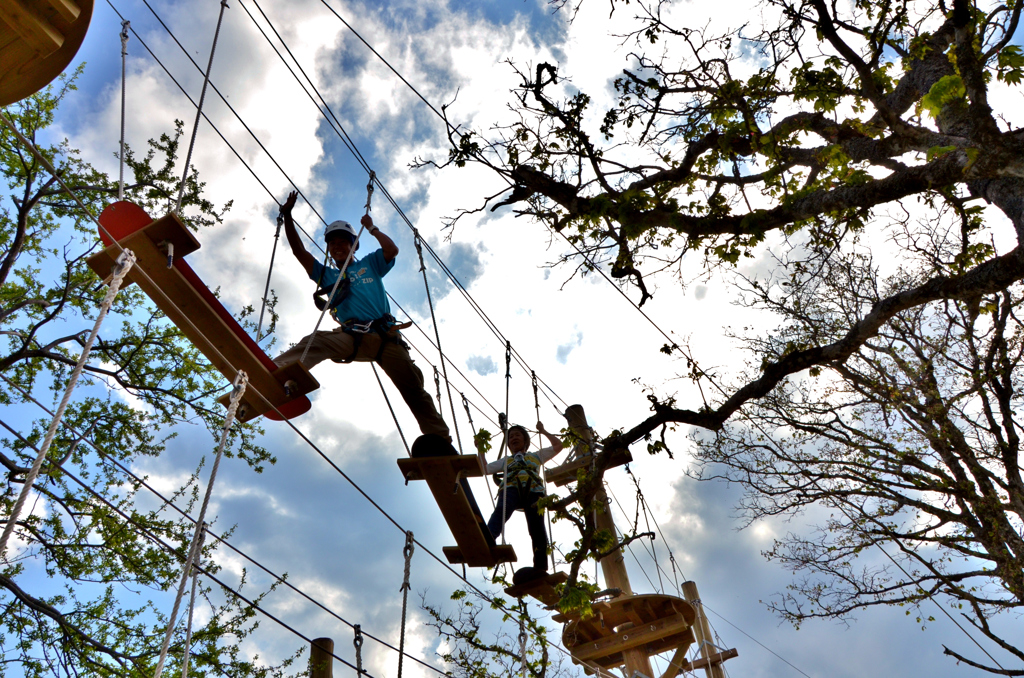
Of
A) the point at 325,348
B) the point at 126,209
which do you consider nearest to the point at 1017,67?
the point at 325,348

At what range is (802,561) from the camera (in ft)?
28.9

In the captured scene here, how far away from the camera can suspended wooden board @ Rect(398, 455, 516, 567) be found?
457 centimetres

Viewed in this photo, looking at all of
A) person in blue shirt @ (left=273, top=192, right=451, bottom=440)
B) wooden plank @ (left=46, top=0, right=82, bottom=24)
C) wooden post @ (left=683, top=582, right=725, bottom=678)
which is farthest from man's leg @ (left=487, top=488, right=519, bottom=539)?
wooden plank @ (left=46, top=0, right=82, bottom=24)

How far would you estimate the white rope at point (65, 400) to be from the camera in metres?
2.29

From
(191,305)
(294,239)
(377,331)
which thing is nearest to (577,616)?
(377,331)

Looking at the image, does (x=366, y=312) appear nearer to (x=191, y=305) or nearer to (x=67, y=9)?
(x=191, y=305)

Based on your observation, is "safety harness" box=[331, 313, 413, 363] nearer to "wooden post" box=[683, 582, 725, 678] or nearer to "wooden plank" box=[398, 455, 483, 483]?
"wooden plank" box=[398, 455, 483, 483]

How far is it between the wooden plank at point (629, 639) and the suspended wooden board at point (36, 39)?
6.29 m

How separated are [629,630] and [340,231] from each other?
16.1ft

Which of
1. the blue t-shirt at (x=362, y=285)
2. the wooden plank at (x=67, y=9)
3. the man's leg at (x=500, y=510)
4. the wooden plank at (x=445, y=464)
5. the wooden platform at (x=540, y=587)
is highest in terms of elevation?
the blue t-shirt at (x=362, y=285)

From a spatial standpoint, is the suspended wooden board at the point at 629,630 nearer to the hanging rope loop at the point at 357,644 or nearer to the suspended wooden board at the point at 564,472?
the suspended wooden board at the point at 564,472

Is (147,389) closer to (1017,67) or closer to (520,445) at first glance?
(520,445)

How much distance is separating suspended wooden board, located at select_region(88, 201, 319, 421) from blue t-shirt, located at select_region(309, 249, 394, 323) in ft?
3.13

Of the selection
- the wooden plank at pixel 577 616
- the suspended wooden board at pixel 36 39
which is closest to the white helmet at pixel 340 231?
the suspended wooden board at pixel 36 39
